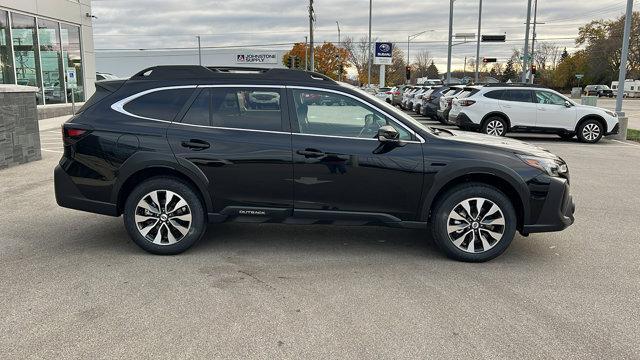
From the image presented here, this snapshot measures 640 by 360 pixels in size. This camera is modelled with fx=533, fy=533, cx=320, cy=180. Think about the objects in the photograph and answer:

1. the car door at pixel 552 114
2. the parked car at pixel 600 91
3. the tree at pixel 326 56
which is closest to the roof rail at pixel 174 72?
the car door at pixel 552 114

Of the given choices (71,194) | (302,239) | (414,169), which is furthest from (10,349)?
(414,169)

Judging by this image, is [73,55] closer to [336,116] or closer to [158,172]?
[158,172]

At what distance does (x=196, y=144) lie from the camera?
502 cm

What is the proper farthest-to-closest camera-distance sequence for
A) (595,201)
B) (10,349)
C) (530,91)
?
1. (530,91)
2. (595,201)
3. (10,349)

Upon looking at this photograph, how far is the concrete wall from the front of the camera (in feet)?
31.2

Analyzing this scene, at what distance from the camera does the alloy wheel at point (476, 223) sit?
4.97 meters

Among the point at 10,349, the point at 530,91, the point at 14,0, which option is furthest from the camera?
the point at 14,0

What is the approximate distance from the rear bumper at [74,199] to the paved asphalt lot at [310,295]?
1.43 ft

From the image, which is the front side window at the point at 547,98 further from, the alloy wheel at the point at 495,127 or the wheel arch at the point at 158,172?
the wheel arch at the point at 158,172

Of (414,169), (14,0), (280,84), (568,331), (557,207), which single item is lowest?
(568,331)

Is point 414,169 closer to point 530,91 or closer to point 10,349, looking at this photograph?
point 10,349

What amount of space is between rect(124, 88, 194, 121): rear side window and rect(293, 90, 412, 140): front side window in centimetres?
111

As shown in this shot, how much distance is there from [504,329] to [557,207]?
1767mm

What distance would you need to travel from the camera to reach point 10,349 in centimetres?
336
